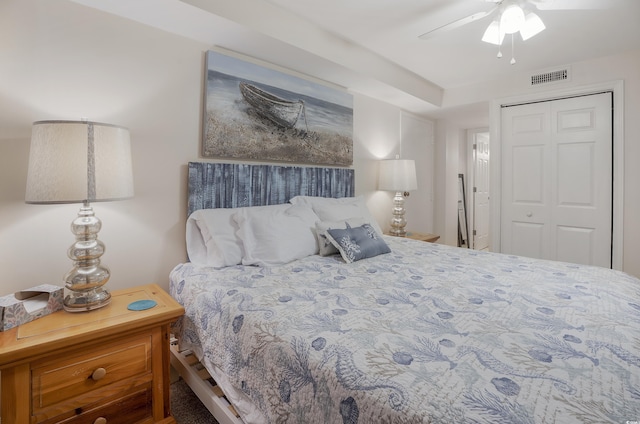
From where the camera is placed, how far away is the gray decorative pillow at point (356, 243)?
2051 millimetres

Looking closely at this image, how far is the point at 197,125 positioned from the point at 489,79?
314 centimetres

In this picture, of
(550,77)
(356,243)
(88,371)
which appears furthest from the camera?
(550,77)

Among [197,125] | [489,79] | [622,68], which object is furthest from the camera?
[489,79]

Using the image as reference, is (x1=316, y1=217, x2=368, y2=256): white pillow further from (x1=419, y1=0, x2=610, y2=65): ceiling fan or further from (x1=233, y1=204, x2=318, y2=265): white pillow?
(x1=419, y1=0, x2=610, y2=65): ceiling fan

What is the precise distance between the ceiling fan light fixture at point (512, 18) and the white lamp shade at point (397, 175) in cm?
169

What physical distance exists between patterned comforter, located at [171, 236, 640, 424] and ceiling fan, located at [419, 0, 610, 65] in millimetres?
1400

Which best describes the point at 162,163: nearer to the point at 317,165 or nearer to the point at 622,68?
the point at 317,165

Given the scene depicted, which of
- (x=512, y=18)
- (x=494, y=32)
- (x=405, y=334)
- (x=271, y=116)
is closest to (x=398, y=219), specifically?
(x=271, y=116)

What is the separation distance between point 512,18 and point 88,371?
2.69 m

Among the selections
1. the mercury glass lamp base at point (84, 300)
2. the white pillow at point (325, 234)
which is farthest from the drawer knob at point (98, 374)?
the white pillow at point (325, 234)

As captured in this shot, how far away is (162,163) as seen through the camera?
2.00m

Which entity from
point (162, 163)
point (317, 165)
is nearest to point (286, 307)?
point (162, 163)

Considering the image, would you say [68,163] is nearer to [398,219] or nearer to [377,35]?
[377,35]

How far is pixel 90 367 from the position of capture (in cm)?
127
